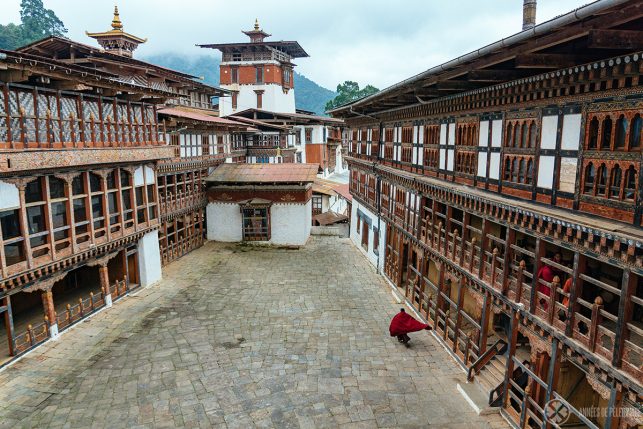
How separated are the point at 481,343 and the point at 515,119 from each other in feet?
21.4

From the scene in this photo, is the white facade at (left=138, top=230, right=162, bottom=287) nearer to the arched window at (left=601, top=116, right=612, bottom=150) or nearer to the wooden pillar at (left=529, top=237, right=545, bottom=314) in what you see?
the wooden pillar at (left=529, top=237, right=545, bottom=314)

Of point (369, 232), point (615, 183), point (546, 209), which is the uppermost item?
point (615, 183)

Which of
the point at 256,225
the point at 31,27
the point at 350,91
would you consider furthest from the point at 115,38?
the point at 350,91

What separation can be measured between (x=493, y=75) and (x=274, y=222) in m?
20.9

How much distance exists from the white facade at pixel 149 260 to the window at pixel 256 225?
9.05 m

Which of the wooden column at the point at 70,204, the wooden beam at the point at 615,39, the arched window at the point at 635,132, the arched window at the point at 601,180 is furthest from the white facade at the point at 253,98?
the wooden beam at the point at 615,39

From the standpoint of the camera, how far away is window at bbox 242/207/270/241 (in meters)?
29.7

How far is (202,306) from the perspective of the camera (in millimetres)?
18156

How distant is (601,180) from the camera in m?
8.67

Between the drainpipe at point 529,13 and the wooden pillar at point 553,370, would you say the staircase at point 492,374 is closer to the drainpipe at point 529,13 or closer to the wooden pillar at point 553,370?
the wooden pillar at point 553,370

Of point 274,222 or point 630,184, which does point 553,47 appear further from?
point 274,222

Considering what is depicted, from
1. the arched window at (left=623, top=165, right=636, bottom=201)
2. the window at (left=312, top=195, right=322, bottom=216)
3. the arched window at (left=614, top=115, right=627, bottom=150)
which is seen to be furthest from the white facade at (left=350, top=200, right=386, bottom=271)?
the arched window at (left=623, top=165, right=636, bottom=201)

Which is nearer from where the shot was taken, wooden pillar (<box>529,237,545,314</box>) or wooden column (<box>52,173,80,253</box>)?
wooden pillar (<box>529,237,545,314</box>)

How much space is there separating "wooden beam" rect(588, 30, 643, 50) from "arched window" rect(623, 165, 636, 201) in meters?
2.29
